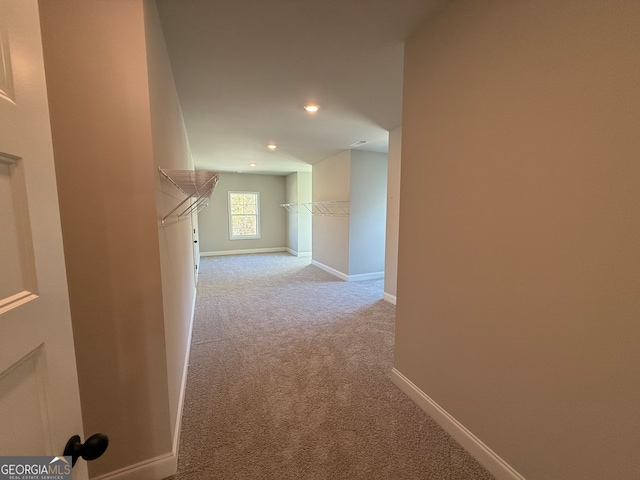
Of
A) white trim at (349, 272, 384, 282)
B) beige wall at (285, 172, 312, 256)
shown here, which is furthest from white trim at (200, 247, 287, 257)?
white trim at (349, 272, 384, 282)

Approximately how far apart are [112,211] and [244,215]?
717 centimetres

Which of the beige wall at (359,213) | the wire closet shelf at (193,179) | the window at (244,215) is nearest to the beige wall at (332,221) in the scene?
the beige wall at (359,213)

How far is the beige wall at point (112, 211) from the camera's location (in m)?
1.06

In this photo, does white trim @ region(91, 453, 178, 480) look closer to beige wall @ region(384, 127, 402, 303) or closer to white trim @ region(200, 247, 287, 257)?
beige wall @ region(384, 127, 402, 303)

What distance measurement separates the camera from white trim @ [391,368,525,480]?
4.29ft

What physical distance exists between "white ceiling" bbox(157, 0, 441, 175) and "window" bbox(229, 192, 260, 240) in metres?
4.38

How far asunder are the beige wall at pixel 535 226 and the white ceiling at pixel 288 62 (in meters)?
0.38

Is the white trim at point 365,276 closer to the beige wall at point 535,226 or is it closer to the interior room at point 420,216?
the interior room at point 420,216

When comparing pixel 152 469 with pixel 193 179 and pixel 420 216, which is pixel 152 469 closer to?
pixel 193 179

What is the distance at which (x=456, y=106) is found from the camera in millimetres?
1477

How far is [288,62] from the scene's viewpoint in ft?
6.63

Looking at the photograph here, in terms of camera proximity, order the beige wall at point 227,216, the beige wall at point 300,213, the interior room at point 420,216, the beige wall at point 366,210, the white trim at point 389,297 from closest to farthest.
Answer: the interior room at point 420,216
the white trim at point 389,297
the beige wall at point 366,210
the beige wall at point 300,213
the beige wall at point 227,216

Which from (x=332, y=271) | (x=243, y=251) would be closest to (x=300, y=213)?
(x=243, y=251)

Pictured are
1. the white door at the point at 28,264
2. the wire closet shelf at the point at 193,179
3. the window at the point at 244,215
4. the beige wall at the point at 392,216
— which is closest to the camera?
the white door at the point at 28,264
